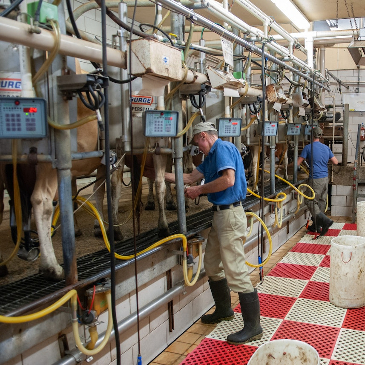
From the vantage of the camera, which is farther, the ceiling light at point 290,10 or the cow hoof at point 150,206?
the ceiling light at point 290,10

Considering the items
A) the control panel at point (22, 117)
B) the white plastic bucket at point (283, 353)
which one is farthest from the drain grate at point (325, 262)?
the control panel at point (22, 117)

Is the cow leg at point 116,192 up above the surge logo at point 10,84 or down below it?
below

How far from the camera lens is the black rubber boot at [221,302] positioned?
3.82 m

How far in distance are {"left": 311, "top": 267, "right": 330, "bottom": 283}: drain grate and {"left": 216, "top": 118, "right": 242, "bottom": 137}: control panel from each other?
1.96m

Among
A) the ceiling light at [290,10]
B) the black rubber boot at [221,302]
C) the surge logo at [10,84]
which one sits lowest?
the black rubber boot at [221,302]

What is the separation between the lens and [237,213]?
3.51 m

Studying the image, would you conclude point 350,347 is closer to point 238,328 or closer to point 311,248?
point 238,328

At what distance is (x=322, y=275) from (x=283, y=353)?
2.94 m

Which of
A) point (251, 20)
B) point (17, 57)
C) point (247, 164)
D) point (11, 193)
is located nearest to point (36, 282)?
point (11, 193)

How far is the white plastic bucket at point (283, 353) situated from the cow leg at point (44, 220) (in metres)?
1.28

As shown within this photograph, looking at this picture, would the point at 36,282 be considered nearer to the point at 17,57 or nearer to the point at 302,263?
the point at 17,57

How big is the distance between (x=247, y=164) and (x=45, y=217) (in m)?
5.70

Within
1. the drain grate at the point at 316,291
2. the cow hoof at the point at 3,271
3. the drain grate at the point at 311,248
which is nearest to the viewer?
the cow hoof at the point at 3,271

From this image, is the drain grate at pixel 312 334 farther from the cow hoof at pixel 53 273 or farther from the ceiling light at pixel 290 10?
the ceiling light at pixel 290 10
